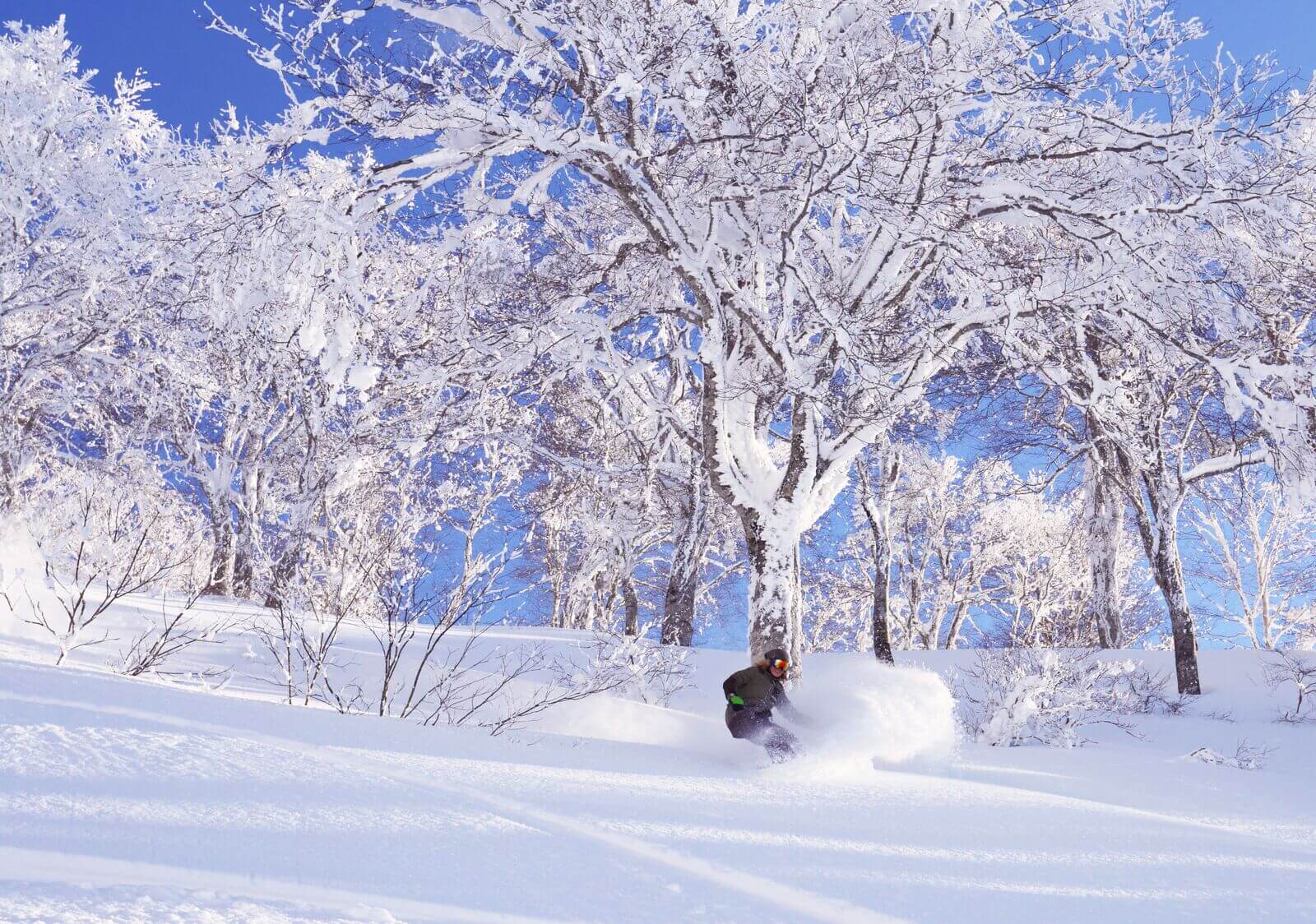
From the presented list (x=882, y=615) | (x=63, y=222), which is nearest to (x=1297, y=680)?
(x=882, y=615)

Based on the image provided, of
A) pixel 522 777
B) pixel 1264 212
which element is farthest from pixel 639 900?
pixel 1264 212

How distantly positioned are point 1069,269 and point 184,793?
7.68 metres

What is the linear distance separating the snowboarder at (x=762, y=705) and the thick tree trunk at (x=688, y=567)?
10.1 metres

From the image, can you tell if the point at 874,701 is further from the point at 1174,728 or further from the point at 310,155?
the point at 310,155

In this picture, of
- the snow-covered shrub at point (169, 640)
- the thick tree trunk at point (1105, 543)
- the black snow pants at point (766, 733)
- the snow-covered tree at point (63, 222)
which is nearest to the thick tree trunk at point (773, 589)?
the black snow pants at point (766, 733)

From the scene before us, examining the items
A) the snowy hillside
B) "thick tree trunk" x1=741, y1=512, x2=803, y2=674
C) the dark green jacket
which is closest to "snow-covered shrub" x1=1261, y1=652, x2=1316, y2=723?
the snowy hillside

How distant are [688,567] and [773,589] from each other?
8.12m

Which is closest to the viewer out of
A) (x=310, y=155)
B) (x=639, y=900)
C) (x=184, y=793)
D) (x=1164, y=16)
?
(x=639, y=900)

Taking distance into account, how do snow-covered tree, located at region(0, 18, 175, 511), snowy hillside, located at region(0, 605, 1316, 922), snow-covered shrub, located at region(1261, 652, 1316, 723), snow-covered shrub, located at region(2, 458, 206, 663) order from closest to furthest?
snowy hillside, located at region(0, 605, 1316, 922)
snow-covered shrub, located at region(2, 458, 206, 663)
snow-covered shrub, located at region(1261, 652, 1316, 723)
snow-covered tree, located at region(0, 18, 175, 511)

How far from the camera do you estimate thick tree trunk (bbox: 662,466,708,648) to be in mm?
15734

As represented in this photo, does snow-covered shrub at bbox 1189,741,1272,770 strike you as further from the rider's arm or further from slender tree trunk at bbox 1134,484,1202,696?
the rider's arm

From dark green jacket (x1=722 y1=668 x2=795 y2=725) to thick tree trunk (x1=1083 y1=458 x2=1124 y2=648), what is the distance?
38.7ft

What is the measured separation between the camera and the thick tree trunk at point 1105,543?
591 inches

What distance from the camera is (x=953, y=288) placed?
8523 millimetres
